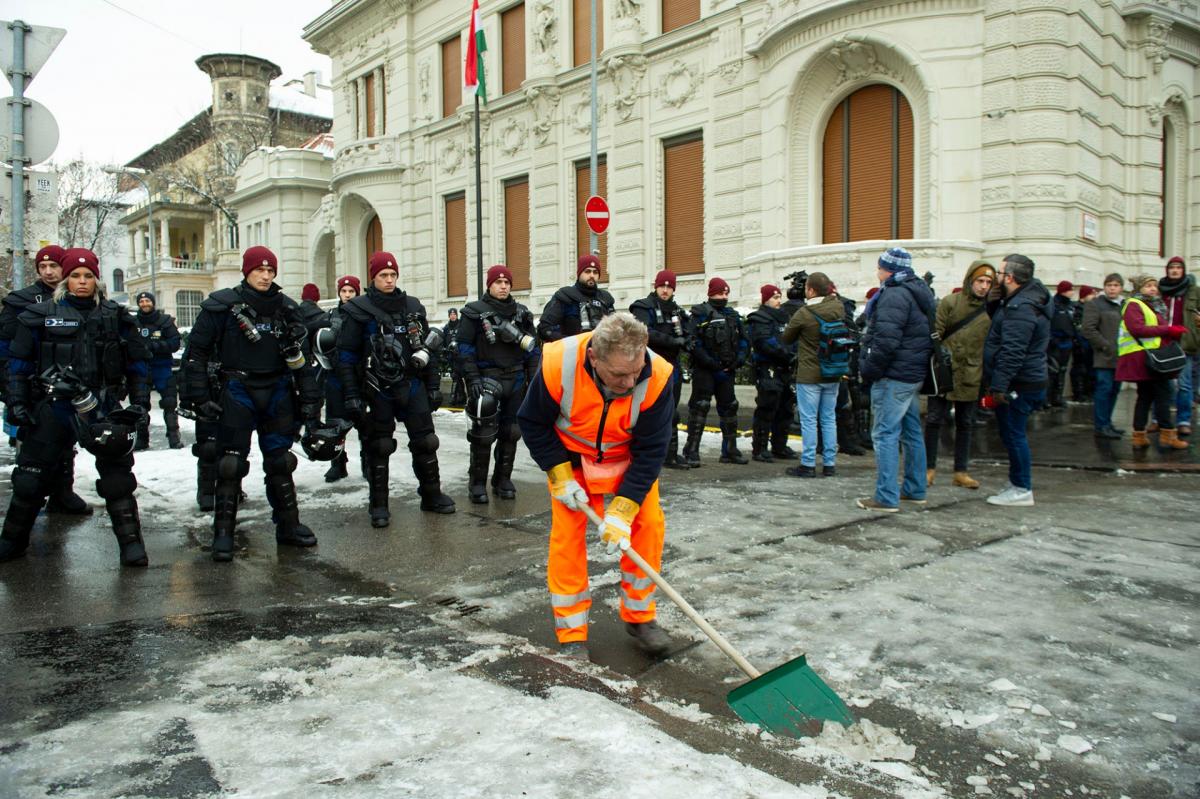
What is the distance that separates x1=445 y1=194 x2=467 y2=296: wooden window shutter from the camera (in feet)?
82.9

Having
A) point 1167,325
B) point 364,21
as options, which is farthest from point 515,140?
point 1167,325

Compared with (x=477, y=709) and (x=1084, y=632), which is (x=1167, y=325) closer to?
(x=1084, y=632)

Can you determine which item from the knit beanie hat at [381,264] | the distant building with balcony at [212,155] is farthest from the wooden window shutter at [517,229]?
the distant building with balcony at [212,155]

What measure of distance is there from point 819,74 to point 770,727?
14.7 metres

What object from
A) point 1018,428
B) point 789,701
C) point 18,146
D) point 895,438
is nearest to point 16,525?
point 18,146

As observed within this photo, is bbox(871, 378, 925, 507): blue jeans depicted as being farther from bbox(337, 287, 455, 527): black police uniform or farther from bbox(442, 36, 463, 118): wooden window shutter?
bbox(442, 36, 463, 118): wooden window shutter

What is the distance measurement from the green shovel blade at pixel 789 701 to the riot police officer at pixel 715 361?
564 centimetres

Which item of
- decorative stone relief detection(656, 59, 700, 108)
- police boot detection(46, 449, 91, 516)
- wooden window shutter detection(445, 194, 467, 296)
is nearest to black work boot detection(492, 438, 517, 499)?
police boot detection(46, 449, 91, 516)

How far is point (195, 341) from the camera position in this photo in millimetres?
5812

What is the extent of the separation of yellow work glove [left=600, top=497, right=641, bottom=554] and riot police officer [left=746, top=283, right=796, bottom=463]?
18.1 feet

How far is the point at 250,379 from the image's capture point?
19.3 ft

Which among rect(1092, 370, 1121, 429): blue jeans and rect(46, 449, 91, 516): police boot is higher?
rect(1092, 370, 1121, 429): blue jeans

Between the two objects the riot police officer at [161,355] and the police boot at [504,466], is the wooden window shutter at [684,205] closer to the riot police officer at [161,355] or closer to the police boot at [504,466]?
the riot police officer at [161,355]

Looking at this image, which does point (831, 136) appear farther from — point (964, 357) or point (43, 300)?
point (43, 300)
